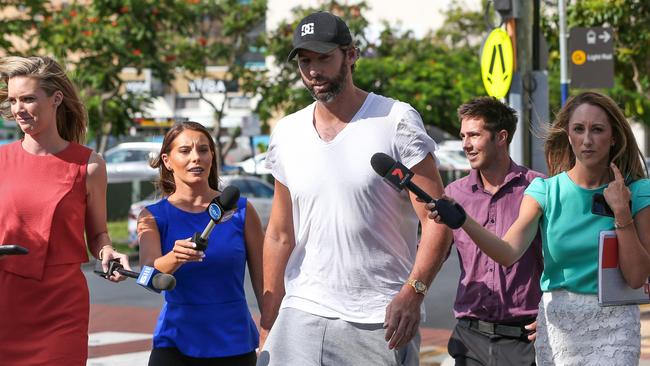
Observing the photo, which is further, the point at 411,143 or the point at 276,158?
the point at 276,158

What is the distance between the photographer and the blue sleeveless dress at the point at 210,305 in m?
5.39

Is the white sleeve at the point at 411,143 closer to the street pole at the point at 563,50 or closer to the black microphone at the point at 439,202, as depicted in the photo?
the black microphone at the point at 439,202

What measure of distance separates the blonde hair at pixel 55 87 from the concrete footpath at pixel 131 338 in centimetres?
486

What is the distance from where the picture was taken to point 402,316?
13.8 feet

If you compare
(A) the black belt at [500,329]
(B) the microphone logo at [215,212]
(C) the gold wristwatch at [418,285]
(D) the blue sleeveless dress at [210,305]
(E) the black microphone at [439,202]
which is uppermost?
(E) the black microphone at [439,202]

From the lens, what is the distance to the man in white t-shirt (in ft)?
14.2

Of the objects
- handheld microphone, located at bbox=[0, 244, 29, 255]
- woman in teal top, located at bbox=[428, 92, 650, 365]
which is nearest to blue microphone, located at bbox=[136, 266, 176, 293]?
handheld microphone, located at bbox=[0, 244, 29, 255]

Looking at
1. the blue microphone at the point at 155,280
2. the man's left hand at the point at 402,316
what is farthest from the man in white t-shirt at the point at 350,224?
the blue microphone at the point at 155,280

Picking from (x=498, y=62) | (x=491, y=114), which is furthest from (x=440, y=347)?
(x=491, y=114)

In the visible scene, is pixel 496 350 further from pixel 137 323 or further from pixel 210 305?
pixel 137 323

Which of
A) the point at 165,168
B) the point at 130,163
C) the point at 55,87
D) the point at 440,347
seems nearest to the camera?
the point at 55,87

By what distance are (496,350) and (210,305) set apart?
128cm

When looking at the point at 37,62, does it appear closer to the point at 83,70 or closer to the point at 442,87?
the point at 83,70

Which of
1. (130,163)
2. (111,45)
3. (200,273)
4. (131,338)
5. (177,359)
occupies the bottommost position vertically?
(130,163)
